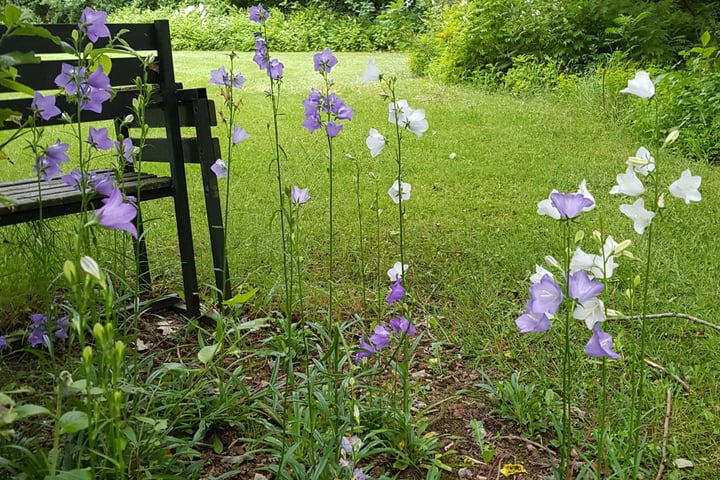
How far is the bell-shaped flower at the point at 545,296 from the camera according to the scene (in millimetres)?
1117

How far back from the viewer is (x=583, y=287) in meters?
1.13

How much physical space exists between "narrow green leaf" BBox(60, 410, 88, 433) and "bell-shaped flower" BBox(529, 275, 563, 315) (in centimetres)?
73

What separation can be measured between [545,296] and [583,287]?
66 millimetres

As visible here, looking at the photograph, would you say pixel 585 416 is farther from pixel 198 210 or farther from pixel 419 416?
pixel 198 210

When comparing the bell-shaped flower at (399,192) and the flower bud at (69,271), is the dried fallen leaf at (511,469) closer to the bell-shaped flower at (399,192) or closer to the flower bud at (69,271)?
the bell-shaped flower at (399,192)

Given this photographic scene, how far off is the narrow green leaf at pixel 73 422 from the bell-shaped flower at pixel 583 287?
807 millimetres

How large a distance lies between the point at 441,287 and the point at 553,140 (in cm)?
252

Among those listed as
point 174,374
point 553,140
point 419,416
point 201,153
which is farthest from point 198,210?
point 553,140

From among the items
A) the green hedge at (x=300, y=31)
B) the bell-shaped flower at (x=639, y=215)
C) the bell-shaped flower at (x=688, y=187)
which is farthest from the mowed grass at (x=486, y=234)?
the green hedge at (x=300, y=31)

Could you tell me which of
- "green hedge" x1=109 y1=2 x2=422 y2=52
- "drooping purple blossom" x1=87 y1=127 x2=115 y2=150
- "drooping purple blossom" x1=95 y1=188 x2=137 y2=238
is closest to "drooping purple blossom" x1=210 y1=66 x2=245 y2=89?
"drooping purple blossom" x1=87 y1=127 x2=115 y2=150

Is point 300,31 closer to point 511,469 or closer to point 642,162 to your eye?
point 511,469

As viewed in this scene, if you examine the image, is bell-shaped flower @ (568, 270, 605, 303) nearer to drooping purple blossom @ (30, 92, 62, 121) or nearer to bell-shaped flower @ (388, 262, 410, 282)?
bell-shaped flower @ (388, 262, 410, 282)

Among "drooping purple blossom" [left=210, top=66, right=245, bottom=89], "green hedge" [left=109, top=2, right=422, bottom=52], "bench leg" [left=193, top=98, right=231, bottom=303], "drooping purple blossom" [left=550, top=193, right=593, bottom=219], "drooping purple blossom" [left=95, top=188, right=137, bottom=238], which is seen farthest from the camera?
"green hedge" [left=109, top=2, right=422, bottom=52]

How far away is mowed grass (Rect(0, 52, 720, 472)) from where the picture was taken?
2.22m
